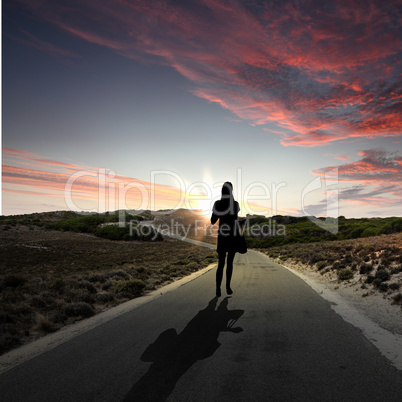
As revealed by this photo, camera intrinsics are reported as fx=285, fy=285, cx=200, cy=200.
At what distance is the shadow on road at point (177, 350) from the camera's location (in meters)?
3.26

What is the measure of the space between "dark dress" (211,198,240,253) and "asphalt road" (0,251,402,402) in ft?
7.33

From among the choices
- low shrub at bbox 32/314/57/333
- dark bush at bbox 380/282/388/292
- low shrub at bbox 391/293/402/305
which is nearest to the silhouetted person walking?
low shrub at bbox 32/314/57/333

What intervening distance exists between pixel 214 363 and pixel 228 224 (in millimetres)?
4788

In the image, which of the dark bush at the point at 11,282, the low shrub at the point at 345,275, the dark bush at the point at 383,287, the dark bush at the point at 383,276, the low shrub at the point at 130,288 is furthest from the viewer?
the low shrub at the point at 345,275

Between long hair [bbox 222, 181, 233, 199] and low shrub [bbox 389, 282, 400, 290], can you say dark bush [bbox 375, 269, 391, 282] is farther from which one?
long hair [bbox 222, 181, 233, 199]

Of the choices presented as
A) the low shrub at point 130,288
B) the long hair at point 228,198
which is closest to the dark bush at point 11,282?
the low shrub at point 130,288

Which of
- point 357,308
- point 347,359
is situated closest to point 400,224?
point 357,308

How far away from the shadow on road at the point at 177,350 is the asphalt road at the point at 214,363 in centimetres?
1

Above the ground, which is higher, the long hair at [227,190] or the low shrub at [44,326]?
the long hair at [227,190]

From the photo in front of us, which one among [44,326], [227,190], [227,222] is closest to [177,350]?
[44,326]

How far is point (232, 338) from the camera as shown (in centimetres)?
491

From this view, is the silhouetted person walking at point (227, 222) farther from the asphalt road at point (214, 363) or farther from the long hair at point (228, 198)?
the asphalt road at point (214, 363)

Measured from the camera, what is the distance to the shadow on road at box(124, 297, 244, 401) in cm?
326

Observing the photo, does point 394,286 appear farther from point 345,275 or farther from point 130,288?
point 130,288
